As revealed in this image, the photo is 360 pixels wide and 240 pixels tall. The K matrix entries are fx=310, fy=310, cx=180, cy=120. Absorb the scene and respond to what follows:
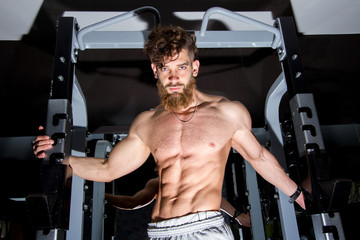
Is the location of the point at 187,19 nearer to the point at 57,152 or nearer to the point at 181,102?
the point at 181,102

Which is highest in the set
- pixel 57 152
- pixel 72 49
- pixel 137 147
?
pixel 72 49

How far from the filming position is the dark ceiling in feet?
9.01

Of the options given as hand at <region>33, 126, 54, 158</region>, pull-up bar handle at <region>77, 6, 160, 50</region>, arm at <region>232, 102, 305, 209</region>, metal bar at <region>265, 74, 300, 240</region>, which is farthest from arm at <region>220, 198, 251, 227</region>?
pull-up bar handle at <region>77, 6, 160, 50</region>

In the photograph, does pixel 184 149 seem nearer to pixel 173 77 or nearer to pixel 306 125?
pixel 173 77

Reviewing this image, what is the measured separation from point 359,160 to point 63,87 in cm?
294

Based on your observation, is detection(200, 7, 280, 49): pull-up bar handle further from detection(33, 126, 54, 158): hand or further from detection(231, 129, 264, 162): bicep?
detection(33, 126, 54, 158): hand

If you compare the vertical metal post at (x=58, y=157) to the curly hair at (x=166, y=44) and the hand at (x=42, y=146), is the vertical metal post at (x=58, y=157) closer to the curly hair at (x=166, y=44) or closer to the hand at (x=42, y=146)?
the hand at (x=42, y=146)

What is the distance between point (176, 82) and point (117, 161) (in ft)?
1.86

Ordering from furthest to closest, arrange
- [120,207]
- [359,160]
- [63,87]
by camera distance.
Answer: [359,160] → [120,207] → [63,87]

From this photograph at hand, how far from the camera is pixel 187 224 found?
4.77ft

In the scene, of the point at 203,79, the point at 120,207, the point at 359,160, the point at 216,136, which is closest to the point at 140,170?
the point at 120,207

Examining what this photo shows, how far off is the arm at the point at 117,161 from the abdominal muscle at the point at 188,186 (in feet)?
0.78

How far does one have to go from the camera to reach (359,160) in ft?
10.3

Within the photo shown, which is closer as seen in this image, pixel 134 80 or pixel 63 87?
pixel 63 87
